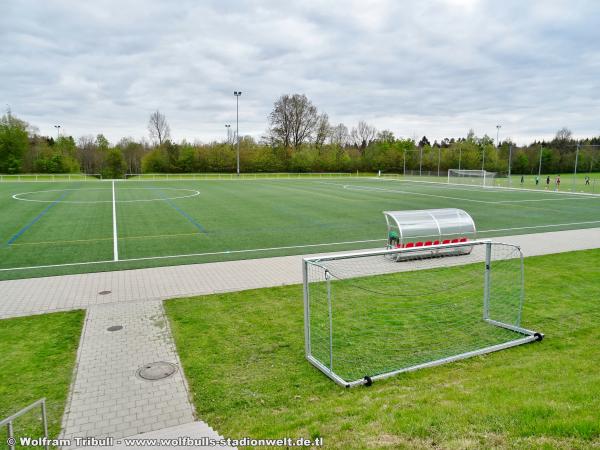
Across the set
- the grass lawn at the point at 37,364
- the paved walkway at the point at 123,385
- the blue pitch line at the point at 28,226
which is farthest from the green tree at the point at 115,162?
the paved walkway at the point at 123,385

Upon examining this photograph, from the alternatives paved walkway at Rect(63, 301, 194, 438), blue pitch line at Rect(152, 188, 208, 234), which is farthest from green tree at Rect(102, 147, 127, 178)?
paved walkway at Rect(63, 301, 194, 438)

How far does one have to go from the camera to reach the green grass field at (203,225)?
14664mm

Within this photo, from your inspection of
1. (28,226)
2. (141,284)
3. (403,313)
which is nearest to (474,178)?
(28,226)

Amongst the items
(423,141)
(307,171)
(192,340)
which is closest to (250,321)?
(192,340)

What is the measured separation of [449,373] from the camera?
21.2 feet

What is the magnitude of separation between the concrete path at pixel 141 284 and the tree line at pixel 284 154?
6544 centimetres

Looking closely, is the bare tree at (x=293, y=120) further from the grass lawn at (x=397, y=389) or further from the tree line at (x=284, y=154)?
the grass lawn at (x=397, y=389)

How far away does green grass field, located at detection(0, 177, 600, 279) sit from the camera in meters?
14.7

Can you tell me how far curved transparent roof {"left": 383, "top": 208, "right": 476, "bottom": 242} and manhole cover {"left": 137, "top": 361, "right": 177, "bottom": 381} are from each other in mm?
8113

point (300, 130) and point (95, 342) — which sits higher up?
point (300, 130)

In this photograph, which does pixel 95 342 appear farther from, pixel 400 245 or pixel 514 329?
pixel 400 245

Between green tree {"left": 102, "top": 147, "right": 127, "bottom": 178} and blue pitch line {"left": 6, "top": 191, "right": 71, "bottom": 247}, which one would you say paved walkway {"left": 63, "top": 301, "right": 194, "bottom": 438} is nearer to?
blue pitch line {"left": 6, "top": 191, "right": 71, "bottom": 247}

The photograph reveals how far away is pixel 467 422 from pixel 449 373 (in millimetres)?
1969

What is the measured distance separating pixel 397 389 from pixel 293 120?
8896 cm
